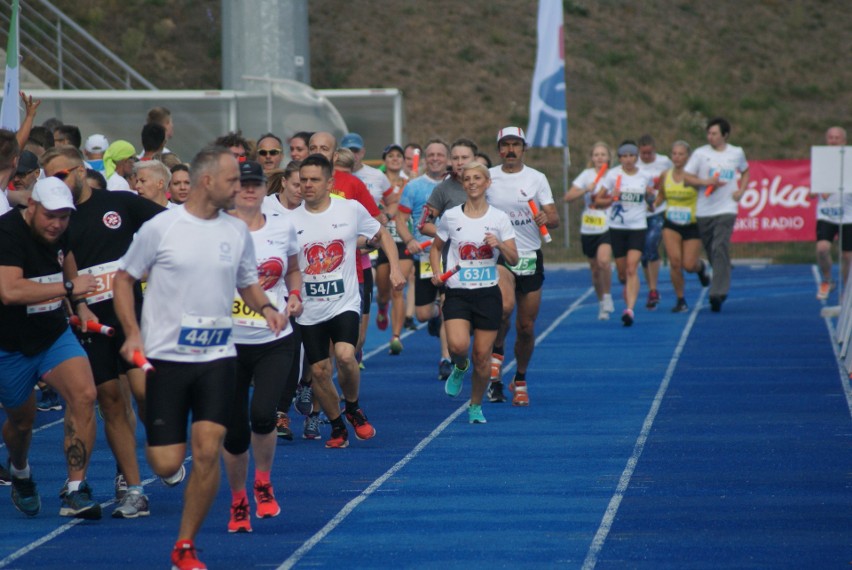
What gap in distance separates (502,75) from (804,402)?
38771 millimetres

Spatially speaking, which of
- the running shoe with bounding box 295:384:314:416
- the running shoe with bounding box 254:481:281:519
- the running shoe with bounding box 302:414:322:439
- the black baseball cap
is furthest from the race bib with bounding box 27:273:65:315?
the running shoe with bounding box 295:384:314:416

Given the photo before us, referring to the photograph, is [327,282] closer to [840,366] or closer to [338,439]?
[338,439]

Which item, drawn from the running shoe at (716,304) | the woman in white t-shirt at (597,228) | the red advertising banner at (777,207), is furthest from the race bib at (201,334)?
the red advertising banner at (777,207)

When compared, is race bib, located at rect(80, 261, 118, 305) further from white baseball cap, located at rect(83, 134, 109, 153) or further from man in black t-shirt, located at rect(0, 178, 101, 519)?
white baseball cap, located at rect(83, 134, 109, 153)

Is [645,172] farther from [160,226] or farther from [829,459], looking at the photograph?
[160,226]

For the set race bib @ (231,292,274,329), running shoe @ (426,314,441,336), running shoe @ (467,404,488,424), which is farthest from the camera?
running shoe @ (426,314,441,336)

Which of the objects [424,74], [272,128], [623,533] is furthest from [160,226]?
[424,74]

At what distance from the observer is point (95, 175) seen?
9.98 metres

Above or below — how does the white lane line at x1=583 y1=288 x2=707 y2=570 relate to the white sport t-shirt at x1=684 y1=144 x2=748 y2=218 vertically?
below

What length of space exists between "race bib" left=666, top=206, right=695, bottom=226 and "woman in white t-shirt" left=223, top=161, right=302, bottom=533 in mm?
11995

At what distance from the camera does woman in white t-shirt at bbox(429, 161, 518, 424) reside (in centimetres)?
1129

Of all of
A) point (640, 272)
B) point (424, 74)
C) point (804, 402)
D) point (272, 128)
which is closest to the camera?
point (804, 402)

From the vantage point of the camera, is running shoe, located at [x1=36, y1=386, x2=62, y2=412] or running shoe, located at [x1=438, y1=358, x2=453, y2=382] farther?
running shoe, located at [x1=438, y1=358, x2=453, y2=382]

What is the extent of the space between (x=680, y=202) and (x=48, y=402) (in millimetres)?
9733
